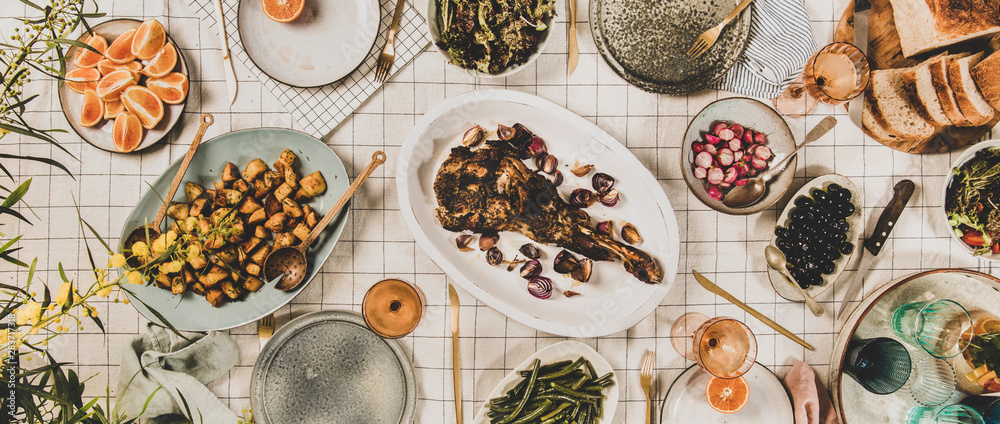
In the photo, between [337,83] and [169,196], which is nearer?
[169,196]

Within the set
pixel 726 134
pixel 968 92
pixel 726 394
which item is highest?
pixel 968 92

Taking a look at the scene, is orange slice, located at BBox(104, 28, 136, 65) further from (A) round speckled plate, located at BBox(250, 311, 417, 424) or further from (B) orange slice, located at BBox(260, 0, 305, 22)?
(A) round speckled plate, located at BBox(250, 311, 417, 424)

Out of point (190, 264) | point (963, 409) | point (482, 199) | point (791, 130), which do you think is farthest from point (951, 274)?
point (190, 264)

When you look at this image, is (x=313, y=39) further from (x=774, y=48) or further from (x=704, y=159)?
(x=774, y=48)

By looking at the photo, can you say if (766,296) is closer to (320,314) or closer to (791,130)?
(791,130)

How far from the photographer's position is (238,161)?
6.79ft

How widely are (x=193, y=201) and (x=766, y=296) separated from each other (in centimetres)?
235

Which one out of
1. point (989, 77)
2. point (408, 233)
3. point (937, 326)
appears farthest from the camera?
point (408, 233)

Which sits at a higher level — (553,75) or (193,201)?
(553,75)

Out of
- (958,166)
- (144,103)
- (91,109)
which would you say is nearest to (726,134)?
(958,166)

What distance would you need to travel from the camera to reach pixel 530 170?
6.79ft

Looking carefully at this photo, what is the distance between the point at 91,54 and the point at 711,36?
2411 mm

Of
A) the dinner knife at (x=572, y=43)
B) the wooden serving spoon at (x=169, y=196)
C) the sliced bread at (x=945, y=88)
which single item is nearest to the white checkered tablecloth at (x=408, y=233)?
the dinner knife at (x=572, y=43)

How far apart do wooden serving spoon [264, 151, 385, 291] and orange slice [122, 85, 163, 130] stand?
28.0 inches
